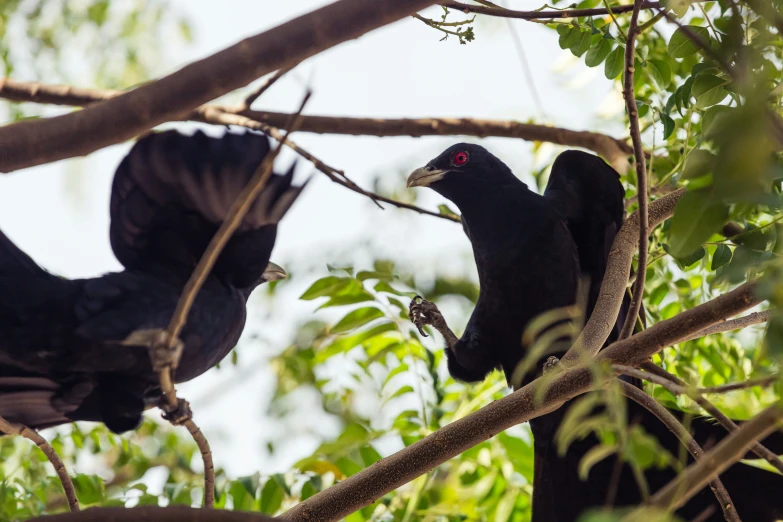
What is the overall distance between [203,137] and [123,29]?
3.63 metres

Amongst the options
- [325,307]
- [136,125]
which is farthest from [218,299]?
[136,125]

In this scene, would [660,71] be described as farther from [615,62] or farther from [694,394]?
[694,394]

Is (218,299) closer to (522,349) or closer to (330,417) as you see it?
(522,349)

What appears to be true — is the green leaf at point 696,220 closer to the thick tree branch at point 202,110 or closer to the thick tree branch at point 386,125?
the thick tree branch at point 202,110

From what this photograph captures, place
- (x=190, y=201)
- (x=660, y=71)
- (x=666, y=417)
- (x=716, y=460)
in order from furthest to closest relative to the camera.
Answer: (x=660, y=71) → (x=190, y=201) → (x=666, y=417) → (x=716, y=460)

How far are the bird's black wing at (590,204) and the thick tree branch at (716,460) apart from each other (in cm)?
248

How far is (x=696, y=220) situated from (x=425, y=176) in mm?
2775

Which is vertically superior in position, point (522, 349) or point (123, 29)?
point (123, 29)

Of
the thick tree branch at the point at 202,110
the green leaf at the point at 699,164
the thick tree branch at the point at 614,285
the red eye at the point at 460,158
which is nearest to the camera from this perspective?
the green leaf at the point at 699,164

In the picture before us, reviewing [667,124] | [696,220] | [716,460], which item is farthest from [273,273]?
[716,460]

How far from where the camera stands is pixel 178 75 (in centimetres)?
182

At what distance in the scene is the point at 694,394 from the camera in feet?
4.35

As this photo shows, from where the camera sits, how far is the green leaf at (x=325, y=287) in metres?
3.36

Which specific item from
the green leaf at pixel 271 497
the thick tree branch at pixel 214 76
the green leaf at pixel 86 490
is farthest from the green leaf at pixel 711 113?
the green leaf at pixel 86 490
